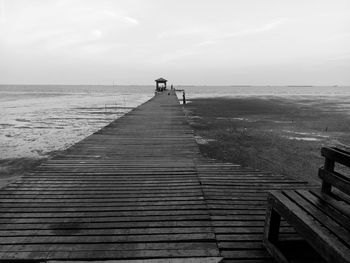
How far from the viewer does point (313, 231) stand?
2445mm

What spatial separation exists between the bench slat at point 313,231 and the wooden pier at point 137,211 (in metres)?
0.57

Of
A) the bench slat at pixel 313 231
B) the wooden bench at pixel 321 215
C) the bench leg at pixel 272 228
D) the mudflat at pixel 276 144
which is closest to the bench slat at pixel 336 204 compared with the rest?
the wooden bench at pixel 321 215

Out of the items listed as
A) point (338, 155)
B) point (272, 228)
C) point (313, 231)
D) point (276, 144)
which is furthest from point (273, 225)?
point (276, 144)

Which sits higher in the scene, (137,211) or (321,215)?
(321,215)

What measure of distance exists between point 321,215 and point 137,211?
2348mm

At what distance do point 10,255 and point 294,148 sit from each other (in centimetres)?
1201

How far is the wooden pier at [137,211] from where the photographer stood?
126 inches

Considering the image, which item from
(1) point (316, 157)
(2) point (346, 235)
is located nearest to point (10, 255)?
(2) point (346, 235)

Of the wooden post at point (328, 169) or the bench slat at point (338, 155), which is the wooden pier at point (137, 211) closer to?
the wooden post at point (328, 169)

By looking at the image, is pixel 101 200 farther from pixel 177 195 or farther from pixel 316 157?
pixel 316 157

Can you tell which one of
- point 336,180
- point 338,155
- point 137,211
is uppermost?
point 338,155

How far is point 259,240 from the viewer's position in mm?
3402

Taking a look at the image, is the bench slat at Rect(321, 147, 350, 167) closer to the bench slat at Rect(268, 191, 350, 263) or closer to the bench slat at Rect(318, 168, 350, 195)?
the bench slat at Rect(318, 168, 350, 195)

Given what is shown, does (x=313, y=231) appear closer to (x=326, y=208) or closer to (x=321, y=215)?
(x=321, y=215)
